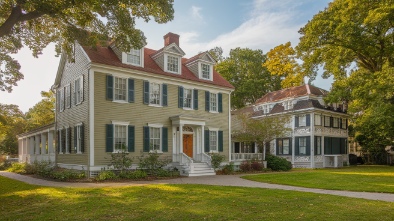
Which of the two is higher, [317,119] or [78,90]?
[78,90]

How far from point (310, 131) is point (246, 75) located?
20046mm

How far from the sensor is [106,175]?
17.6 meters

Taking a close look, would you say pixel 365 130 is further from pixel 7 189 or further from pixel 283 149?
pixel 7 189

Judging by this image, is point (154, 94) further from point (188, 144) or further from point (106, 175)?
point (106, 175)

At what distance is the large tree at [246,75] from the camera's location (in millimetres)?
48406

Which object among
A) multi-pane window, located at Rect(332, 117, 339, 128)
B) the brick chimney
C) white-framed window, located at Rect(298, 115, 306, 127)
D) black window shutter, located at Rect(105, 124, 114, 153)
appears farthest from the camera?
multi-pane window, located at Rect(332, 117, 339, 128)

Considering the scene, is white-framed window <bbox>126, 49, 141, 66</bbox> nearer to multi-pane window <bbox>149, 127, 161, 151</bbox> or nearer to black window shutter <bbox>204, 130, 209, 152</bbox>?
multi-pane window <bbox>149, 127, 161, 151</bbox>

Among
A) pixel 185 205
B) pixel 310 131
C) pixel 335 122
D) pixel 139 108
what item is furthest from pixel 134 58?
pixel 335 122

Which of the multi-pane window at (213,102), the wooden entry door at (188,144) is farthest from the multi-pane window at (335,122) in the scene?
the wooden entry door at (188,144)

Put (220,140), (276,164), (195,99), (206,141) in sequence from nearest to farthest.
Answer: (195,99) → (206,141) → (220,140) → (276,164)

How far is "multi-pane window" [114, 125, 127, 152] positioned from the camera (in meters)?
19.5

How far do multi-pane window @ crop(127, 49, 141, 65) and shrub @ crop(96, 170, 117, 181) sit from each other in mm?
7306

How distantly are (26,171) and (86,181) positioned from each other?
342 inches

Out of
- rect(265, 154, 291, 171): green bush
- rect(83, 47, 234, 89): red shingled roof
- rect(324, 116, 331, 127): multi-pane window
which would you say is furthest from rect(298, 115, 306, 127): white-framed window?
rect(83, 47, 234, 89): red shingled roof
